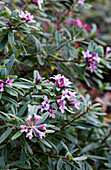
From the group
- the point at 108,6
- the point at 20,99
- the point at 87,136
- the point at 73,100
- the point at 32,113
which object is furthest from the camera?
the point at 108,6

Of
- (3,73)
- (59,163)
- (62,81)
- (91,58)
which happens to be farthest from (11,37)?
(59,163)

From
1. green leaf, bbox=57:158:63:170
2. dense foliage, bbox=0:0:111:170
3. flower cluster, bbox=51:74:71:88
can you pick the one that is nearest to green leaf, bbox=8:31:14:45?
dense foliage, bbox=0:0:111:170

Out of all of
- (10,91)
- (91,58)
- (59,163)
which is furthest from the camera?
(91,58)

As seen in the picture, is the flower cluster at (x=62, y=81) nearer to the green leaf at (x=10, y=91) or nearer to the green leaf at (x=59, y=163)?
the green leaf at (x=10, y=91)

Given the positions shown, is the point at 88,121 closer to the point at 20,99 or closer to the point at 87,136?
the point at 87,136

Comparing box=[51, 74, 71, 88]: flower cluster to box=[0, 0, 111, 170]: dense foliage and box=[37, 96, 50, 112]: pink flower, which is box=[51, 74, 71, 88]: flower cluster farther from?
box=[37, 96, 50, 112]: pink flower

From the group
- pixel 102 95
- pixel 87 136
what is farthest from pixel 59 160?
pixel 102 95

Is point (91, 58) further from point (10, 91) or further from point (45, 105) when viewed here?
point (10, 91)

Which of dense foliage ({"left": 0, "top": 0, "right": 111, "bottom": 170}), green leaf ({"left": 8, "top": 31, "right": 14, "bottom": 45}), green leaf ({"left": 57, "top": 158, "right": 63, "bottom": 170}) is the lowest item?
green leaf ({"left": 57, "top": 158, "right": 63, "bottom": 170})

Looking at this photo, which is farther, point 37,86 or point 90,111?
point 90,111

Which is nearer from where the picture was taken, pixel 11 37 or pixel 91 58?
pixel 11 37

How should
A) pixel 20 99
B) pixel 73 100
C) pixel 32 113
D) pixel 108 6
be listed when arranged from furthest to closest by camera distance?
pixel 108 6 < pixel 20 99 < pixel 73 100 < pixel 32 113
